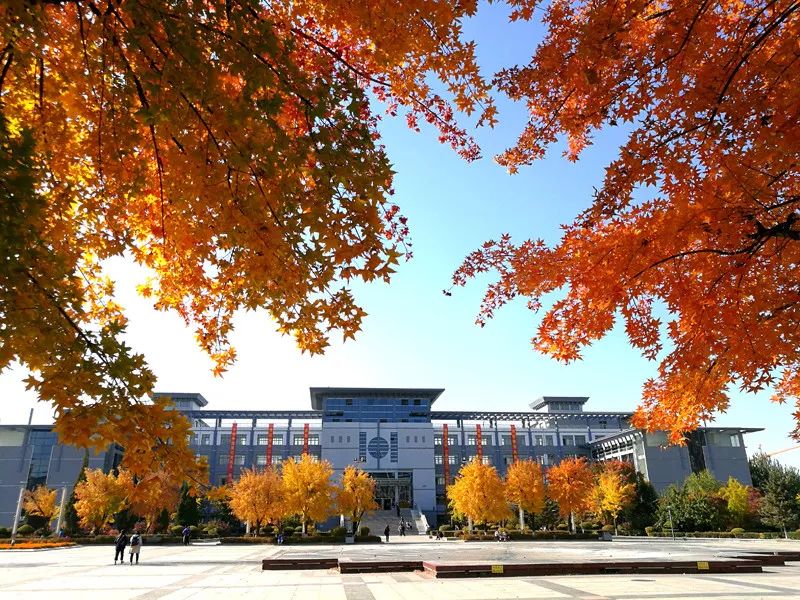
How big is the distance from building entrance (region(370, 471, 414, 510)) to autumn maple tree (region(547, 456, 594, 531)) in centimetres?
1970

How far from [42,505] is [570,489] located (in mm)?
44020

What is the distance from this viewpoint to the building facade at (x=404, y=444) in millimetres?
55438

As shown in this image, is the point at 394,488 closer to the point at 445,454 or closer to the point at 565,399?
the point at 445,454

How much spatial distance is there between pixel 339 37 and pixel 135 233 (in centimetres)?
285

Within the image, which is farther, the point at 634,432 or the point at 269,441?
the point at 269,441

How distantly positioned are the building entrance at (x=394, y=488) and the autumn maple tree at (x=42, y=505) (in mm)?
30399

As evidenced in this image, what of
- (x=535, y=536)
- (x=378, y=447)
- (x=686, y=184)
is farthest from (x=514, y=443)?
(x=686, y=184)

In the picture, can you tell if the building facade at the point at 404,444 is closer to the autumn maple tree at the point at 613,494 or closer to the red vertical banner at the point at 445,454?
the red vertical banner at the point at 445,454

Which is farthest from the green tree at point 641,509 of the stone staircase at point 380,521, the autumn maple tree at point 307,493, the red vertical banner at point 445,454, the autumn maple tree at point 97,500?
the autumn maple tree at point 97,500

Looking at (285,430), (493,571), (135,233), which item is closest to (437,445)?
(285,430)

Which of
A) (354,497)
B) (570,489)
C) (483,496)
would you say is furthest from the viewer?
(570,489)

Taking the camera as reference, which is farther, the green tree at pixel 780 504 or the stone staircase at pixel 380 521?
the stone staircase at pixel 380 521

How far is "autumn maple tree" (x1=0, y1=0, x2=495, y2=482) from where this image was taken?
315 cm

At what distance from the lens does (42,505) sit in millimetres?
44656
